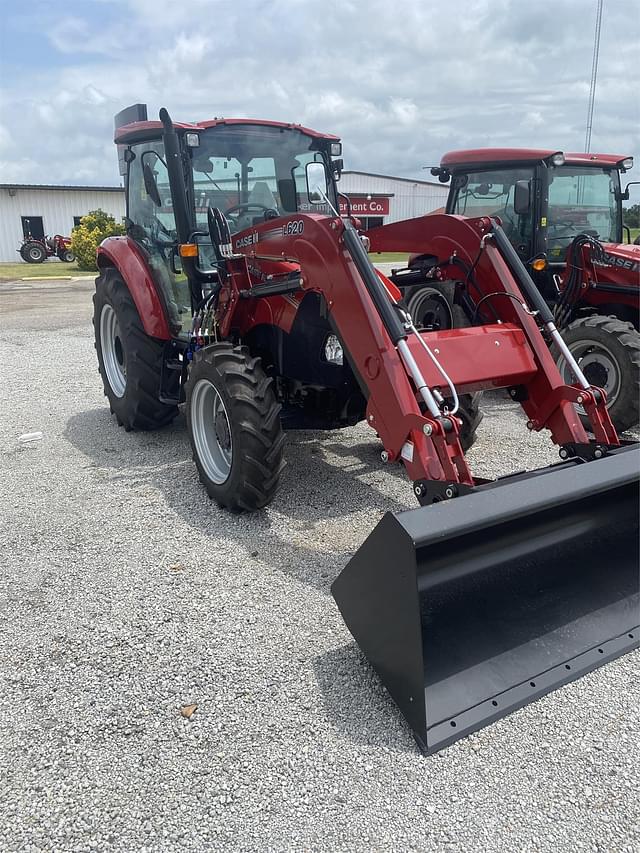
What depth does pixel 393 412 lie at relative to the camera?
11.0ft

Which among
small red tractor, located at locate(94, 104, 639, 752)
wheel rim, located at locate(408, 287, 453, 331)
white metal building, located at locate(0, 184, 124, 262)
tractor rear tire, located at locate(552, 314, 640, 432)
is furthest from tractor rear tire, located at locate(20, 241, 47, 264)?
tractor rear tire, located at locate(552, 314, 640, 432)

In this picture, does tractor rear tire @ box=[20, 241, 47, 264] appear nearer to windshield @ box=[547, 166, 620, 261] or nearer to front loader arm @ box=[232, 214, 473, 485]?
windshield @ box=[547, 166, 620, 261]

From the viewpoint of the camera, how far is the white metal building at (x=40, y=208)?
107 ft

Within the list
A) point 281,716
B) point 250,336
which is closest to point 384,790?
point 281,716

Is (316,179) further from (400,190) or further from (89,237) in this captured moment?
(400,190)

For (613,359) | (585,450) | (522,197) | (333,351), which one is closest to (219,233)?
(333,351)

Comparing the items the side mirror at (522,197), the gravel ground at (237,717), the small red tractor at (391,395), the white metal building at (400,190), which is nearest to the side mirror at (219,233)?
the small red tractor at (391,395)

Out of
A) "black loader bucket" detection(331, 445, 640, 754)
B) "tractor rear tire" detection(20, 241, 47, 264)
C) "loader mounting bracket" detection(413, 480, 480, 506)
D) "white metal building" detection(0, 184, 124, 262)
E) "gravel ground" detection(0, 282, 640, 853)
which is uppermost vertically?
"white metal building" detection(0, 184, 124, 262)

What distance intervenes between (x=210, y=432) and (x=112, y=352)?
2.38 m

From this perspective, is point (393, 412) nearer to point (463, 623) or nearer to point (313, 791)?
point (463, 623)

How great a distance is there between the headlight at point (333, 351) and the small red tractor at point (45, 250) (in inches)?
1082

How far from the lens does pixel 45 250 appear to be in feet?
97.1

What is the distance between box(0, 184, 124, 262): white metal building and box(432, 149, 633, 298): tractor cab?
92.9 feet

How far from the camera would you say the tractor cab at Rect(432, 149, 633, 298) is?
693 centimetres
